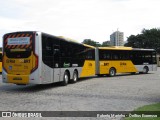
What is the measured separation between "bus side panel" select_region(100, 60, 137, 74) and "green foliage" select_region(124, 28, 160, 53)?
5035 cm

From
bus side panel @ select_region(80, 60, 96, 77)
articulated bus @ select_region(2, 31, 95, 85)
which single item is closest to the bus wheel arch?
articulated bus @ select_region(2, 31, 95, 85)

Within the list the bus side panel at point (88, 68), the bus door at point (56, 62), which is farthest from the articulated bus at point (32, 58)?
the bus side panel at point (88, 68)

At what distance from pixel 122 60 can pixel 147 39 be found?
53527 mm

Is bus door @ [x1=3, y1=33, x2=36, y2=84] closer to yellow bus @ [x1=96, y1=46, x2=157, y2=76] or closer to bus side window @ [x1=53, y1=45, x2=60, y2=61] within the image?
bus side window @ [x1=53, y1=45, x2=60, y2=61]

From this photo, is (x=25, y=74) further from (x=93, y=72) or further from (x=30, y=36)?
(x=93, y=72)

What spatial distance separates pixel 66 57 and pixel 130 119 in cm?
1107

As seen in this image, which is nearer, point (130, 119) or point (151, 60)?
point (130, 119)

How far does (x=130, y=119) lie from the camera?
8.23 meters

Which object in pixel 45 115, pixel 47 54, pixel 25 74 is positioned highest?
pixel 47 54

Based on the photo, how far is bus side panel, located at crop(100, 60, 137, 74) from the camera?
93.0 feet

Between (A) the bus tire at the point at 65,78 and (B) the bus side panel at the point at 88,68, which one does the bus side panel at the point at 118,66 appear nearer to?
(B) the bus side panel at the point at 88,68

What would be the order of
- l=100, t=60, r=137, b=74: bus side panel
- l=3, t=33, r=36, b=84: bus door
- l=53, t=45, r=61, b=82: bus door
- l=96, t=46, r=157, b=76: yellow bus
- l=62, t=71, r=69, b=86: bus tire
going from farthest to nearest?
l=100, t=60, r=137, b=74: bus side panel, l=96, t=46, r=157, b=76: yellow bus, l=62, t=71, r=69, b=86: bus tire, l=53, t=45, r=61, b=82: bus door, l=3, t=33, r=36, b=84: bus door

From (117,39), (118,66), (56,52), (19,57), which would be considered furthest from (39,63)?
(117,39)

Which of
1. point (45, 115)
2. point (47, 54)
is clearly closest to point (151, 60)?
point (47, 54)
